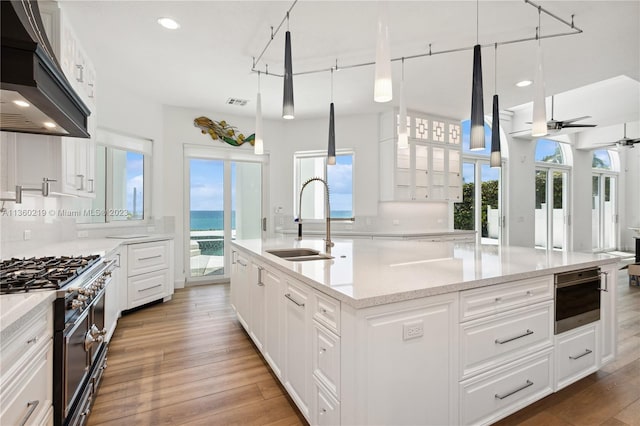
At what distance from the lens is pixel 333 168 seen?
592 cm

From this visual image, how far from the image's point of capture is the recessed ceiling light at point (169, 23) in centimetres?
280

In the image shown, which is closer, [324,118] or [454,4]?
[454,4]

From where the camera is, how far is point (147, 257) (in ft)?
12.6

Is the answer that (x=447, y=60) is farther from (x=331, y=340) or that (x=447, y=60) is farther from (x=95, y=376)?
(x=95, y=376)

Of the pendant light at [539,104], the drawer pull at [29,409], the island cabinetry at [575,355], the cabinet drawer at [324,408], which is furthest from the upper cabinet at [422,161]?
the drawer pull at [29,409]

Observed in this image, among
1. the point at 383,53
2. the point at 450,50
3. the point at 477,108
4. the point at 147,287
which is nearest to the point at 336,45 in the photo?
the point at 450,50

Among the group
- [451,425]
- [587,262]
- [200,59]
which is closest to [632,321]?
[587,262]

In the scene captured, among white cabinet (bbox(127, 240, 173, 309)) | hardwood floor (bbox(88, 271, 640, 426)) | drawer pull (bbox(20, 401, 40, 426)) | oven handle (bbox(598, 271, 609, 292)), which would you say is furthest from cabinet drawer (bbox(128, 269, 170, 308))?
oven handle (bbox(598, 271, 609, 292))

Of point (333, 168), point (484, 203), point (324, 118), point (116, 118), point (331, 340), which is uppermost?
point (324, 118)

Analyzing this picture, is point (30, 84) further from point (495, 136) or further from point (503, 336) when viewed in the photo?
point (495, 136)

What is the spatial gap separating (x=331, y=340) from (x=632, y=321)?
13.1 feet

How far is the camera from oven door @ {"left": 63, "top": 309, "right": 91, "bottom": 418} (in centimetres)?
141

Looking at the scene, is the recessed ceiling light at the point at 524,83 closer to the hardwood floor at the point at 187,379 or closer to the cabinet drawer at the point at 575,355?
the cabinet drawer at the point at 575,355

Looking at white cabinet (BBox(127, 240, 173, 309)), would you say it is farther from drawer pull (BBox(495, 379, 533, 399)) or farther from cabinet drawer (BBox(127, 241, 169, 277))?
drawer pull (BBox(495, 379, 533, 399))
